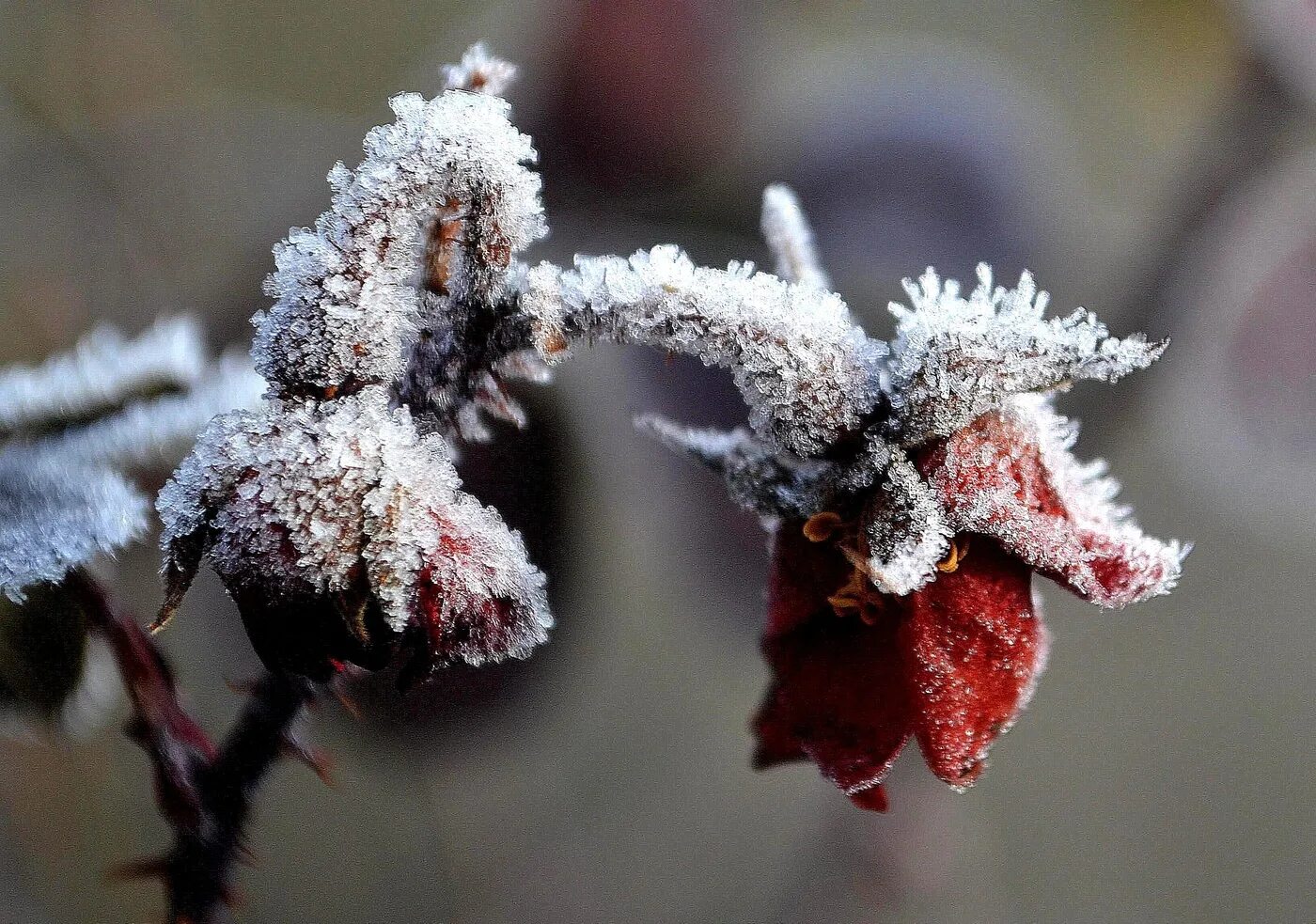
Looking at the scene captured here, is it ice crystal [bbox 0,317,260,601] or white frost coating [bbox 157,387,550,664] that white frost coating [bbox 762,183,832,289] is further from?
ice crystal [bbox 0,317,260,601]

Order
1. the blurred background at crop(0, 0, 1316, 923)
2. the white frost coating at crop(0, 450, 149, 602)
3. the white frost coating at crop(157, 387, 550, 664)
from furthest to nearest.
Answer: the blurred background at crop(0, 0, 1316, 923) < the white frost coating at crop(0, 450, 149, 602) < the white frost coating at crop(157, 387, 550, 664)

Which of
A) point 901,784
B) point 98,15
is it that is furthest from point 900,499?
point 98,15

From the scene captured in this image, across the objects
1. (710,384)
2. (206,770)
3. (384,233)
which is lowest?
(206,770)

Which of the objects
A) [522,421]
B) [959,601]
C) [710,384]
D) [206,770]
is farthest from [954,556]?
[710,384]

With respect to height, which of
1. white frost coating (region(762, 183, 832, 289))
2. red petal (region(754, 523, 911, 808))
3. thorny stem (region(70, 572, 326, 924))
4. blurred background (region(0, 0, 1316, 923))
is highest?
blurred background (region(0, 0, 1316, 923))

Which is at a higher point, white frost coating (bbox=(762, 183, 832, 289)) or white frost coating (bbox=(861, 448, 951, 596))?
white frost coating (bbox=(762, 183, 832, 289))

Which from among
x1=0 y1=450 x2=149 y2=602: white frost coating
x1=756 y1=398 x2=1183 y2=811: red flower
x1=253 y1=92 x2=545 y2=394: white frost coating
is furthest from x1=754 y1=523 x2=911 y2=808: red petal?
x1=0 y1=450 x2=149 y2=602: white frost coating

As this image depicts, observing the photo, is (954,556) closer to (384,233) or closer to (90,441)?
(384,233)

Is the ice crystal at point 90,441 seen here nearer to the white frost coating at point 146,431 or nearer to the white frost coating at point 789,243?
the white frost coating at point 146,431
